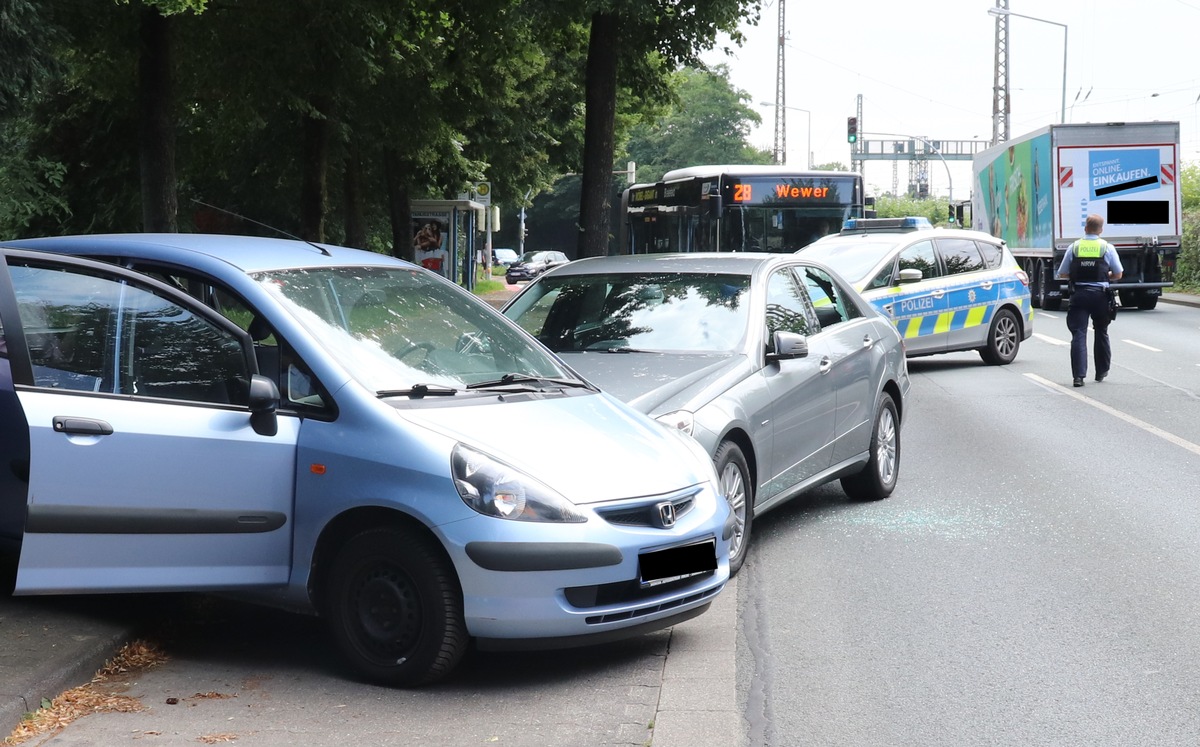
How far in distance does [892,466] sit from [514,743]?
5329mm

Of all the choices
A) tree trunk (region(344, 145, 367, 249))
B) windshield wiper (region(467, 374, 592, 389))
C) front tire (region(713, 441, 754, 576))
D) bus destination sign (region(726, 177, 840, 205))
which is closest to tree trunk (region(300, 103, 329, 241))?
tree trunk (region(344, 145, 367, 249))

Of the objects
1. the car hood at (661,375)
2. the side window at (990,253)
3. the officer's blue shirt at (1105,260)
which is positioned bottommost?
the car hood at (661,375)

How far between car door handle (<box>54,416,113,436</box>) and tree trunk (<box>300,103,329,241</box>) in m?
17.8

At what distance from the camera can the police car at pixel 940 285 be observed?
17.5 metres

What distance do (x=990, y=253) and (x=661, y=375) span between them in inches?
502

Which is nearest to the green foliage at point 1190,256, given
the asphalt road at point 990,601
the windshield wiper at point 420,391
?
the asphalt road at point 990,601

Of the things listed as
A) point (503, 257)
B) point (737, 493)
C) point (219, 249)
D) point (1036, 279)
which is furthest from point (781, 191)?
point (503, 257)

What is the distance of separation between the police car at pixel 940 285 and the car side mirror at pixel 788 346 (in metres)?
9.45

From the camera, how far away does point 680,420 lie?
657 cm

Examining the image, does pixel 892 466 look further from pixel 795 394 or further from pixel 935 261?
pixel 935 261

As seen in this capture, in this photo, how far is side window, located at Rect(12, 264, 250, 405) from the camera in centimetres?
548

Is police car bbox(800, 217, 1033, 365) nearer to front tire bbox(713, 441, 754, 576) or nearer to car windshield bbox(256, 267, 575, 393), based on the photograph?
front tire bbox(713, 441, 754, 576)

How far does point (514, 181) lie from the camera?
38.9 meters

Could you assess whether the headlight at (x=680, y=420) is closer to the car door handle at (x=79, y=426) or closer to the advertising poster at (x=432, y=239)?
the car door handle at (x=79, y=426)
